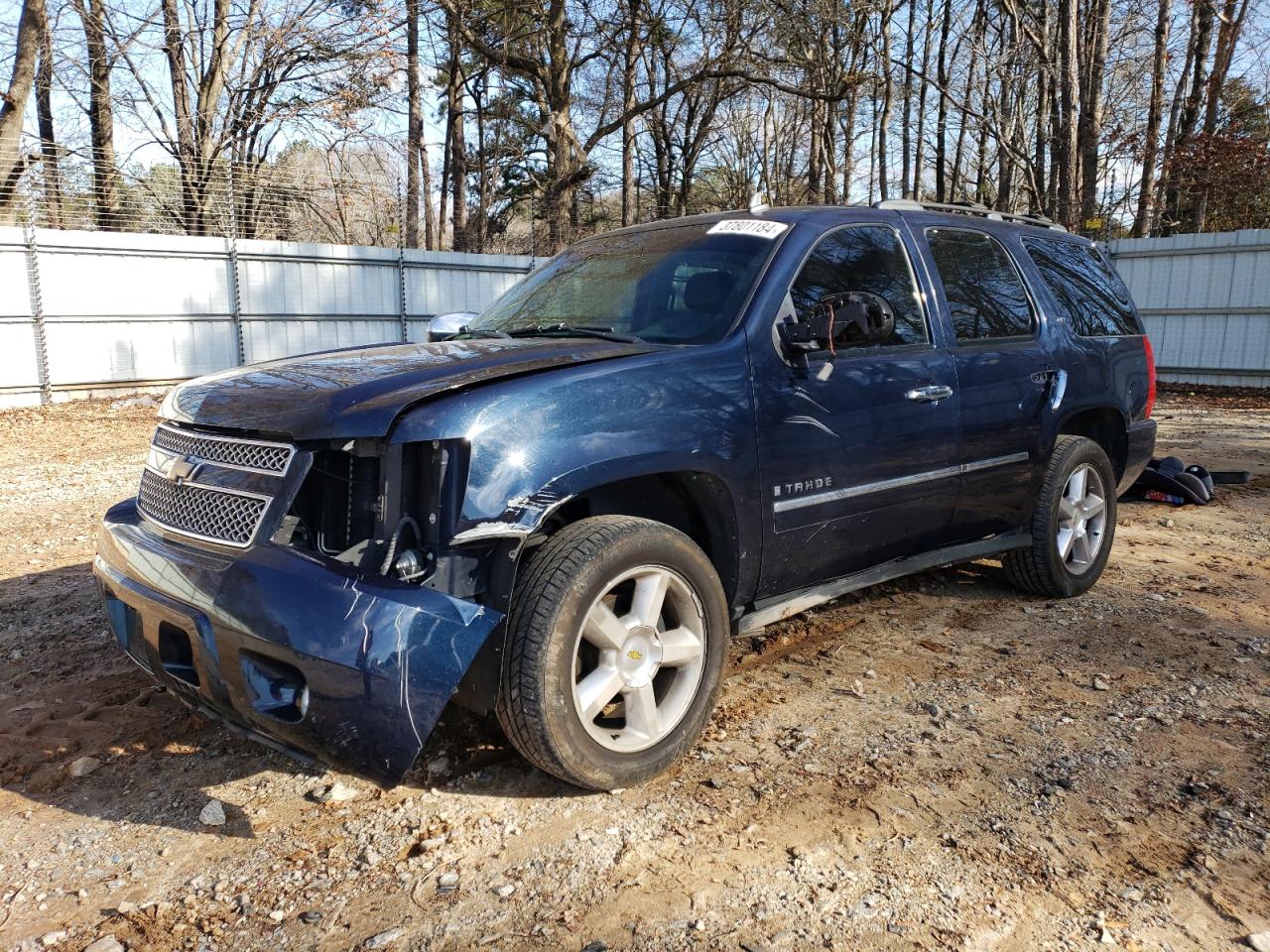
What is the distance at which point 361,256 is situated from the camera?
641 inches

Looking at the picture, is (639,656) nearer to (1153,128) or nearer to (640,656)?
(640,656)

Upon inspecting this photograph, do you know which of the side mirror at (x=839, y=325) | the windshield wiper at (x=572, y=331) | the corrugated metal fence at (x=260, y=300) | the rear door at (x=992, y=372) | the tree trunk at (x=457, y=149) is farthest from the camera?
the tree trunk at (x=457, y=149)

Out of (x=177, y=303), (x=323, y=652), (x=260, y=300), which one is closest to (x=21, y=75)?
(x=177, y=303)

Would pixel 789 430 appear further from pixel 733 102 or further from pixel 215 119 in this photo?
pixel 733 102

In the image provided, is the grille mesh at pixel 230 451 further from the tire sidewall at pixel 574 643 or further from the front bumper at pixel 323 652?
the tire sidewall at pixel 574 643

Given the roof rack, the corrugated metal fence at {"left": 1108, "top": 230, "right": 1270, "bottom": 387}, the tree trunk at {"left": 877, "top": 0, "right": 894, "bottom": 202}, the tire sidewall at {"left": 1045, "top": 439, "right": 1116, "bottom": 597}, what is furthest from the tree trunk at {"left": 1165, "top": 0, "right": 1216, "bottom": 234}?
the tire sidewall at {"left": 1045, "top": 439, "right": 1116, "bottom": 597}

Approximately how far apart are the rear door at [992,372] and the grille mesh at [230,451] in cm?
271

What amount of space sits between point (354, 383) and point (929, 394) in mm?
2249

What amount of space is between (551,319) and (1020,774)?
2338mm

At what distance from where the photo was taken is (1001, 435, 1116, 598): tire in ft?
14.5

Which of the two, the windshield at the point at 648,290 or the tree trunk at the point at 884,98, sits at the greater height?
the tree trunk at the point at 884,98

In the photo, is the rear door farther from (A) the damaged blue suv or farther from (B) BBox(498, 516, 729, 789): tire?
(B) BBox(498, 516, 729, 789): tire

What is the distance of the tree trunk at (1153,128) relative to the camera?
66.1ft

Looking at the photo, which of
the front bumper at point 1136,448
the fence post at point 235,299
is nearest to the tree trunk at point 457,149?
the fence post at point 235,299
